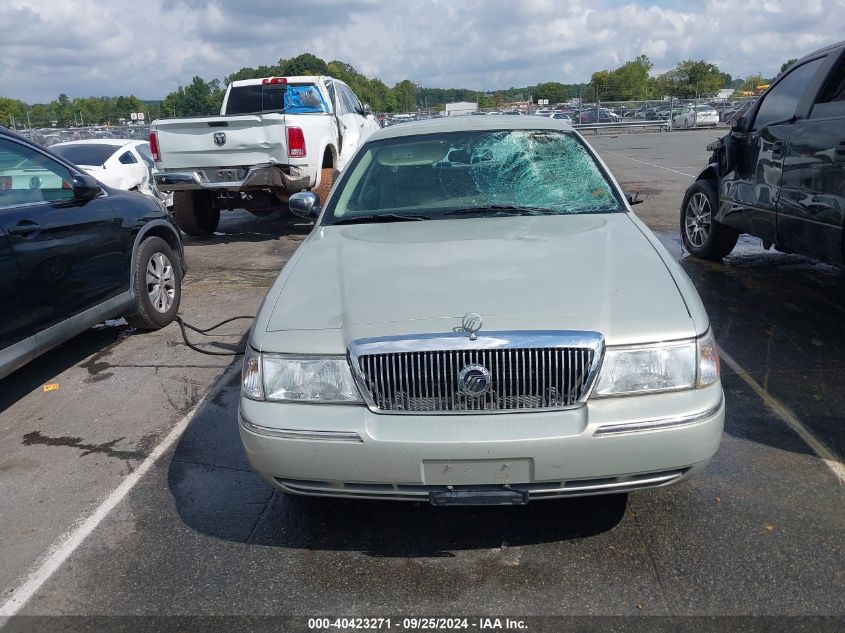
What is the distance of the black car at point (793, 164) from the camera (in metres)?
4.83

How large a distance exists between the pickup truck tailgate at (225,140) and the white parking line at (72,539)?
5.66 m

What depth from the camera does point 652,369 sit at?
2.59 meters

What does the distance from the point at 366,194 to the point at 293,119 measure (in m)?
5.41

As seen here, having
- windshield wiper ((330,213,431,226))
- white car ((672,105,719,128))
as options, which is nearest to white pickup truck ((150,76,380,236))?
windshield wiper ((330,213,431,226))

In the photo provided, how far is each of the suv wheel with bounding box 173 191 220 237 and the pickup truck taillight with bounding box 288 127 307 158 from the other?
6.09ft

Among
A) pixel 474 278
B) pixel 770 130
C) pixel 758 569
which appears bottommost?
pixel 758 569

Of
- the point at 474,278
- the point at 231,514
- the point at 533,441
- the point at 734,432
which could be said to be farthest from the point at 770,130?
the point at 231,514

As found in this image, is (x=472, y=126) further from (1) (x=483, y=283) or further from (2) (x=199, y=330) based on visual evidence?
(2) (x=199, y=330)

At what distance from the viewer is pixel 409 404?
8.54ft

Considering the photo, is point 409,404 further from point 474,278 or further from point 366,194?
point 366,194

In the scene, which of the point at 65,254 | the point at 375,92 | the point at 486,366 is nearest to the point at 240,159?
the point at 65,254

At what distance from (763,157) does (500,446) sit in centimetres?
454

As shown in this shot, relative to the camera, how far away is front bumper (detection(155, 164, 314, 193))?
8945 mm

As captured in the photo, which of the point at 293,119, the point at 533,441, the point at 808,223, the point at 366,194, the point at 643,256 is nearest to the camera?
the point at 533,441
